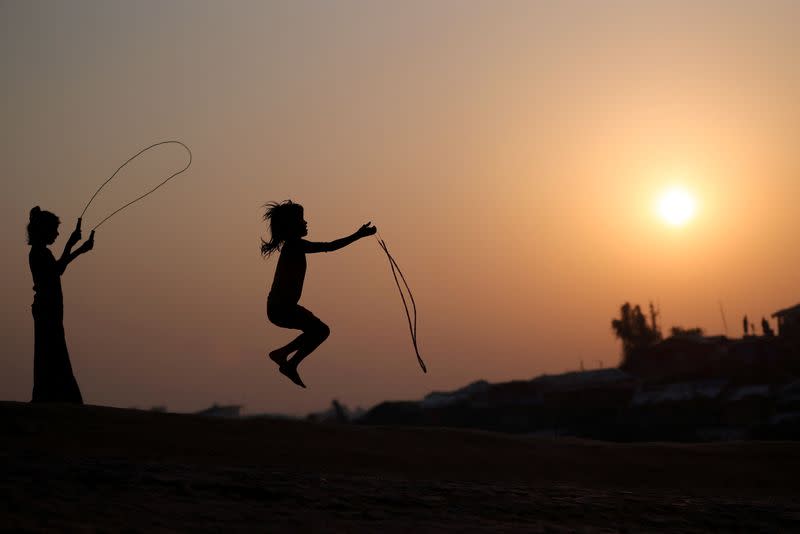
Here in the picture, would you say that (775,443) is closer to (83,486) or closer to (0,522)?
(83,486)

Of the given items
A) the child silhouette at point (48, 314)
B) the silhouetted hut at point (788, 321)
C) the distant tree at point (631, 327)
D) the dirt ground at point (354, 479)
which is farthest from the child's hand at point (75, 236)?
the distant tree at point (631, 327)

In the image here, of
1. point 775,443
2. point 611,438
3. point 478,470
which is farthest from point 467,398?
point 478,470

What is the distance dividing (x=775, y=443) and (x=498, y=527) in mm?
8580

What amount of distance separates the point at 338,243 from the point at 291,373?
1661mm

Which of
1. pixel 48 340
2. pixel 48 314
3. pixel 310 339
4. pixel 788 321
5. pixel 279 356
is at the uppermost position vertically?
pixel 788 321

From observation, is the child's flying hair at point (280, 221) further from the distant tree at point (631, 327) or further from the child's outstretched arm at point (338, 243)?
the distant tree at point (631, 327)

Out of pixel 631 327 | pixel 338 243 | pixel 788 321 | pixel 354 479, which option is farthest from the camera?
pixel 631 327

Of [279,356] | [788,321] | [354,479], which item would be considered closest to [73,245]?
[279,356]

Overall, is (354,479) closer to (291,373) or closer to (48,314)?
(291,373)

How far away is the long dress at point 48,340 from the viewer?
1202 centimetres

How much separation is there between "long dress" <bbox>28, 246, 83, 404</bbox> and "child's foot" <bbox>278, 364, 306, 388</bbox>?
10.5 feet

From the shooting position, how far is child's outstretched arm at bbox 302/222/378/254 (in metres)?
10.3

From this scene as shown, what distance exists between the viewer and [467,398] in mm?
57938

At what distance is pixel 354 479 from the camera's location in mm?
8812
